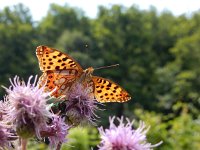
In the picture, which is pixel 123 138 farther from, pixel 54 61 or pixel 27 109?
pixel 54 61

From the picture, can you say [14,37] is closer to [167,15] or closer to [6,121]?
[167,15]

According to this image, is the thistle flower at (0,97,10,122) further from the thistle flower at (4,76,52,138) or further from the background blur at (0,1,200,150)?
the background blur at (0,1,200,150)

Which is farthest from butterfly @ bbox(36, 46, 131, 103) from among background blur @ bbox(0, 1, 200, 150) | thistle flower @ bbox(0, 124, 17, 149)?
background blur @ bbox(0, 1, 200, 150)

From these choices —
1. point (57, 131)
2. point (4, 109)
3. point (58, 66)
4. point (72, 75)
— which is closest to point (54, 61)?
→ point (58, 66)

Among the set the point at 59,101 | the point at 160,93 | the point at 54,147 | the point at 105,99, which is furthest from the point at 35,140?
the point at 160,93

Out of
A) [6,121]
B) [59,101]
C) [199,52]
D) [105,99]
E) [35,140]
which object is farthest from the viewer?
[199,52]
